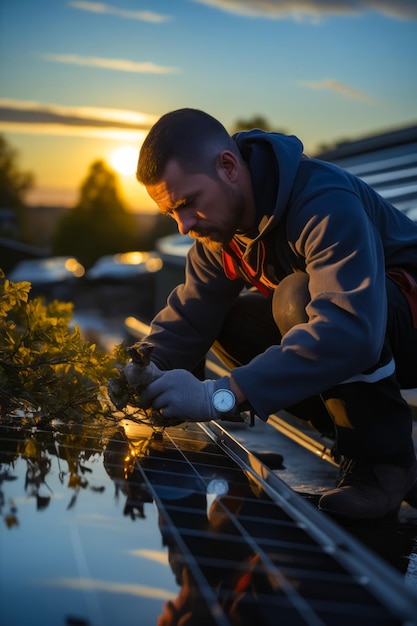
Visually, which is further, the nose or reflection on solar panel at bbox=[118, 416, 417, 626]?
the nose

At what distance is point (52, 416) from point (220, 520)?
43.5 inches

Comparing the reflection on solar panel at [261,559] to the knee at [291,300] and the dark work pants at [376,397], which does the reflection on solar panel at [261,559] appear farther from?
the knee at [291,300]

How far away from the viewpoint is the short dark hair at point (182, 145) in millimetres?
3160

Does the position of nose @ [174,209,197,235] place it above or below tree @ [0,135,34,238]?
above

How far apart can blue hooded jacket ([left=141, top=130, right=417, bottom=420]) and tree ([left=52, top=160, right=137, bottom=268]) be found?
296 feet

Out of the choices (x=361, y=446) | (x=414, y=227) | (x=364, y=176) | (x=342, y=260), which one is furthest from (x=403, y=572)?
(x=364, y=176)

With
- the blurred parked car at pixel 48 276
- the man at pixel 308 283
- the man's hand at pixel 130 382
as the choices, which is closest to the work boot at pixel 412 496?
the man at pixel 308 283

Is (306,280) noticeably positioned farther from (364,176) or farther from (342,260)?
(364,176)

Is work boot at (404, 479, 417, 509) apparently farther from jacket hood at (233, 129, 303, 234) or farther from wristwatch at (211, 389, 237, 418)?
jacket hood at (233, 129, 303, 234)

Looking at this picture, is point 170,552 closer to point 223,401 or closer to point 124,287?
point 223,401

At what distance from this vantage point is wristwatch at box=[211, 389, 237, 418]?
2.91m

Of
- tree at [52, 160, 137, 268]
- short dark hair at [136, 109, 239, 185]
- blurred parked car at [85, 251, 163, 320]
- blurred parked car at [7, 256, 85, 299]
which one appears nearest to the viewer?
Result: short dark hair at [136, 109, 239, 185]

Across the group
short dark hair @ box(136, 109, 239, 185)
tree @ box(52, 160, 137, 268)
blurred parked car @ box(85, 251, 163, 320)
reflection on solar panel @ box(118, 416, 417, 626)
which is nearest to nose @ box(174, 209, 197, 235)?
short dark hair @ box(136, 109, 239, 185)

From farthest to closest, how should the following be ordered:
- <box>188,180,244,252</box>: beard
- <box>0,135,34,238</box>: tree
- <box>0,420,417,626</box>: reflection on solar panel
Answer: <box>0,135,34,238</box>: tree < <box>188,180,244,252</box>: beard < <box>0,420,417,626</box>: reflection on solar panel
